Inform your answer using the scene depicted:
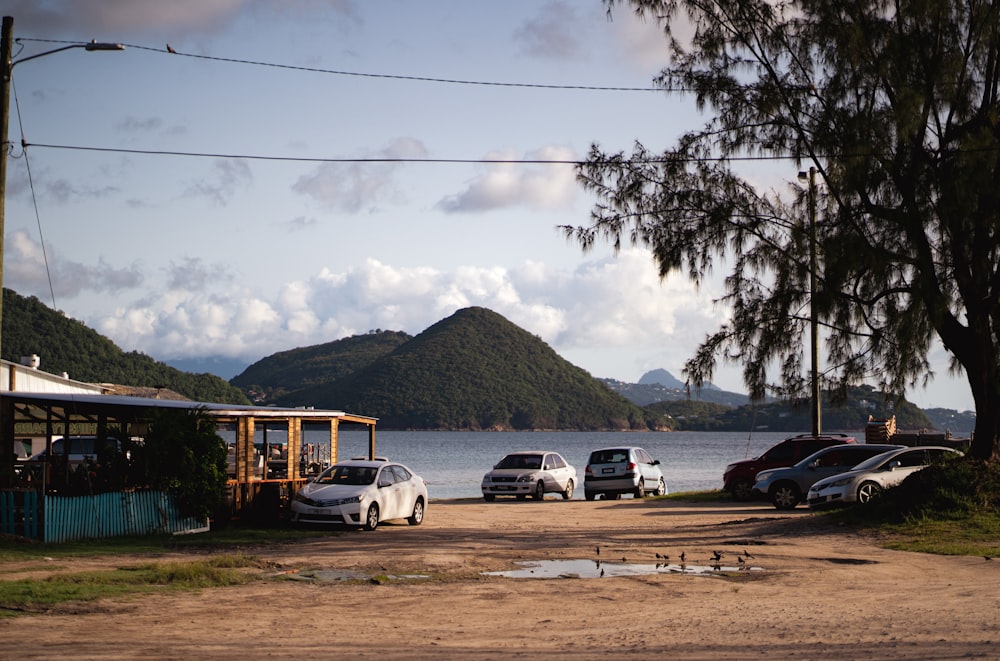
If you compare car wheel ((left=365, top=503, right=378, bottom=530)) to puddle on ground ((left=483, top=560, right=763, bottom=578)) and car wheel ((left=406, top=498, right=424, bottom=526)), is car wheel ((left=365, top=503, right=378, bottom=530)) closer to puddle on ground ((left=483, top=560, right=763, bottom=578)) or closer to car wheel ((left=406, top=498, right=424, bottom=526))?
car wheel ((left=406, top=498, right=424, bottom=526))

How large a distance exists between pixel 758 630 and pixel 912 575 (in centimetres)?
555

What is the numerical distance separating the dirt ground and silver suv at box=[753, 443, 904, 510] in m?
6.42

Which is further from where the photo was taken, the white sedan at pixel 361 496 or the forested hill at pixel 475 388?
the forested hill at pixel 475 388

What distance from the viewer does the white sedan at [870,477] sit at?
955 inches

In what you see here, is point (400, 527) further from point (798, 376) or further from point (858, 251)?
point (858, 251)

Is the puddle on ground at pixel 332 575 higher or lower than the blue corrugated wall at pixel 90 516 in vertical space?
lower

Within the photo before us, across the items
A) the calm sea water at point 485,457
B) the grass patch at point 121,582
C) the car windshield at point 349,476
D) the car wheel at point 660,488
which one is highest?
the car windshield at point 349,476

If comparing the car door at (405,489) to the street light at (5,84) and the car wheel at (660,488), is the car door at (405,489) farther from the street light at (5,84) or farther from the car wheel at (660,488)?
the car wheel at (660,488)

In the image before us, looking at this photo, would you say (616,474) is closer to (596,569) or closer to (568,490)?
(568,490)

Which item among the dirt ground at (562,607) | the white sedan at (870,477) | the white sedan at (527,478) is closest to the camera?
the dirt ground at (562,607)

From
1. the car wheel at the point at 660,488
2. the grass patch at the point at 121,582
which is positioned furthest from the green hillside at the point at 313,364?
the grass patch at the point at 121,582

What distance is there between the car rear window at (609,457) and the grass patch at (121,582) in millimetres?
19086

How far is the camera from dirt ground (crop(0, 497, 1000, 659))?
9.82 m

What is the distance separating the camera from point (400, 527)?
23016 mm
